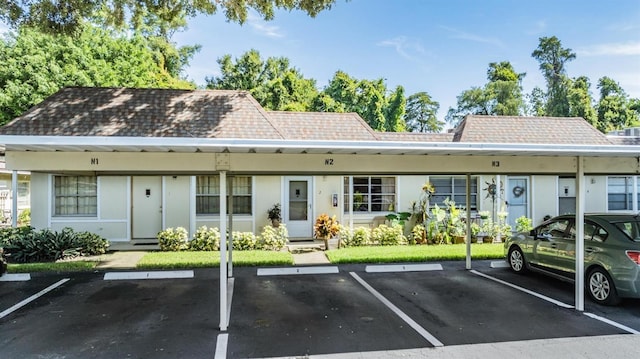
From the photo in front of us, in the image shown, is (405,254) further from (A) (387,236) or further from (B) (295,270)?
(B) (295,270)

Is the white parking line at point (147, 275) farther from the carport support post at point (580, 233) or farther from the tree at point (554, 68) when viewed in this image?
the tree at point (554, 68)

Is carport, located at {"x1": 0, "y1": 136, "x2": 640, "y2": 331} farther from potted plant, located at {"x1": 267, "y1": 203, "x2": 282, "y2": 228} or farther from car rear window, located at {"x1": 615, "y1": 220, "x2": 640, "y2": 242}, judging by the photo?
potted plant, located at {"x1": 267, "y1": 203, "x2": 282, "y2": 228}

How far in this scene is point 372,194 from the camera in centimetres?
1493

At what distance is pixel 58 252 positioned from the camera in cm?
1066

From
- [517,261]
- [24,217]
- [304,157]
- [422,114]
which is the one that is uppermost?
[422,114]

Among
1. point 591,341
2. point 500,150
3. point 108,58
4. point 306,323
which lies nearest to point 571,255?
point 591,341

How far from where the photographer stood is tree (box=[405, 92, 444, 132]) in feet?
142

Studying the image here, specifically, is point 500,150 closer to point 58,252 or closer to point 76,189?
point 58,252

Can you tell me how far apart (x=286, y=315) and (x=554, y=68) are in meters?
45.6

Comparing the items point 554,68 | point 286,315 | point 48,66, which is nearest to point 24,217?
point 48,66

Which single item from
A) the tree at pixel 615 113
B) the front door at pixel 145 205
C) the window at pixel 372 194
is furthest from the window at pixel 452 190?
the tree at pixel 615 113

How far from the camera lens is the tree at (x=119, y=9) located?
9898 mm

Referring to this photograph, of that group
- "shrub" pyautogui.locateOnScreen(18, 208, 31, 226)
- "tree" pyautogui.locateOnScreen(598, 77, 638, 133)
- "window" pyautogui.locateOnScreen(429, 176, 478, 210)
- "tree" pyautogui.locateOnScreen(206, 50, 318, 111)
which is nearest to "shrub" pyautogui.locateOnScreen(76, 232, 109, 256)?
"shrub" pyautogui.locateOnScreen(18, 208, 31, 226)

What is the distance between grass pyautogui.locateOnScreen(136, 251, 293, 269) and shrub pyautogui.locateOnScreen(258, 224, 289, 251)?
755mm
